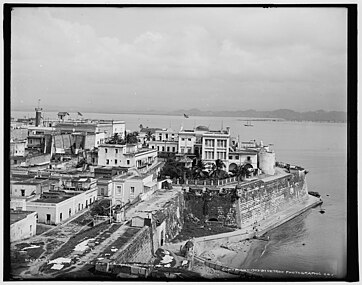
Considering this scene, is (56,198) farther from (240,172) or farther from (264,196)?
(264,196)

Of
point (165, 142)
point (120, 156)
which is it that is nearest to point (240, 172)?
point (165, 142)

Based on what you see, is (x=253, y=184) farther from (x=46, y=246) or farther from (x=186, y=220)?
(x=46, y=246)

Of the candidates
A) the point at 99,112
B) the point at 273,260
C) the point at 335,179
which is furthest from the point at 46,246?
the point at 335,179

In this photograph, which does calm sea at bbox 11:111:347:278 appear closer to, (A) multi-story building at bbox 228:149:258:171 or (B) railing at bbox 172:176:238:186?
(A) multi-story building at bbox 228:149:258:171

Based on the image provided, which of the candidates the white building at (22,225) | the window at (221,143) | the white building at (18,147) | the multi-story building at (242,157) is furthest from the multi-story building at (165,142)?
the white building at (22,225)

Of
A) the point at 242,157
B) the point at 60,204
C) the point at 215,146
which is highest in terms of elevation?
the point at 215,146

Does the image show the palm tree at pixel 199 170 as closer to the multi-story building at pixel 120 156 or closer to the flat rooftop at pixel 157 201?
the flat rooftop at pixel 157 201

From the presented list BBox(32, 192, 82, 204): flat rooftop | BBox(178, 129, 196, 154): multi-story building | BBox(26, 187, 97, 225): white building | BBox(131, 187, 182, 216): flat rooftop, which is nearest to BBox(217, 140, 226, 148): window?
BBox(178, 129, 196, 154): multi-story building
